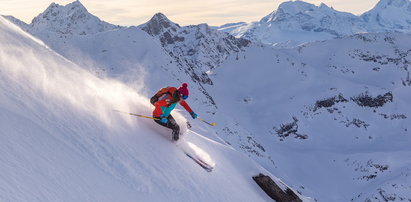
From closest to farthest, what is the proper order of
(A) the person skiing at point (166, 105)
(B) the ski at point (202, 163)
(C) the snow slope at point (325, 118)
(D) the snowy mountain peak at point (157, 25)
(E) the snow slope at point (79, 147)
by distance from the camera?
(E) the snow slope at point (79, 147) → (B) the ski at point (202, 163) → (A) the person skiing at point (166, 105) → (C) the snow slope at point (325, 118) → (D) the snowy mountain peak at point (157, 25)

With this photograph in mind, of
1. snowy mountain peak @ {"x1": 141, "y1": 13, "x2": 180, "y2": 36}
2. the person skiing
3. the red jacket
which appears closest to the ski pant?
the person skiing

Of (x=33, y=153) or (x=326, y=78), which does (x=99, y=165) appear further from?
(x=326, y=78)

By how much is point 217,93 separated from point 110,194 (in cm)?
6914

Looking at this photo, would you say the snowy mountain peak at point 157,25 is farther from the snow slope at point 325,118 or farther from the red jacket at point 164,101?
the red jacket at point 164,101

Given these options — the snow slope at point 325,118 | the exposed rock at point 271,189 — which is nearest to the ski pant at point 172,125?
Answer: the exposed rock at point 271,189

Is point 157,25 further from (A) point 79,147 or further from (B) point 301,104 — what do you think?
(A) point 79,147

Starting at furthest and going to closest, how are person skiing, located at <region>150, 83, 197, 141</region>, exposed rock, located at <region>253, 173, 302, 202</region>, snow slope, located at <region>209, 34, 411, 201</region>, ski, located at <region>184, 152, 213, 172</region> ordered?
snow slope, located at <region>209, 34, 411, 201</region> → exposed rock, located at <region>253, 173, 302, 202</region> → person skiing, located at <region>150, 83, 197, 141</region> → ski, located at <region>184, 152, 213, 172</region>

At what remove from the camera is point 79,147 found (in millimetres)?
7254

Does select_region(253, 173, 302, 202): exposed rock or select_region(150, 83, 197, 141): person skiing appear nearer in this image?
select_region(150, 83, 197, 141): person skiing

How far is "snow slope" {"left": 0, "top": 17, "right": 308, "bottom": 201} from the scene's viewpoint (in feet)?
18.8

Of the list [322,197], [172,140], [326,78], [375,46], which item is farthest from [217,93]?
[375,46]

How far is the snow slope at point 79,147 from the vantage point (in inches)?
226

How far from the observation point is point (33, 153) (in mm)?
6051

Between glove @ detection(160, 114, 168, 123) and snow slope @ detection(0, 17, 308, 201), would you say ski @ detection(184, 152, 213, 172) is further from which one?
glove @ detection(160, 114, 168, 123)
